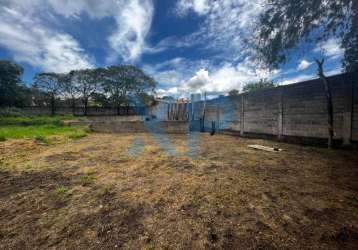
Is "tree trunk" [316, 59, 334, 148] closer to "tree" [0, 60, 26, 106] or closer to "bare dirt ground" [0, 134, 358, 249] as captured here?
"bare dirt ground" [0, 134, 358, 249]

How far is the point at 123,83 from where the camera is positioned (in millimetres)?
21609

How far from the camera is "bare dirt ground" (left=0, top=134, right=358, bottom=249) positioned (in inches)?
57.6

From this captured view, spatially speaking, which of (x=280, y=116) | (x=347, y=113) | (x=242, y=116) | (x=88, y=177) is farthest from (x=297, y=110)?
(x=88, y=177)

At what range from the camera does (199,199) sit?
215 cm

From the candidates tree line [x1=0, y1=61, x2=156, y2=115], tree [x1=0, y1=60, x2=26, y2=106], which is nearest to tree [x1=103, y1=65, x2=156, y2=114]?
A: tree line [x1=0, y1=61, x2=156, y2=115]

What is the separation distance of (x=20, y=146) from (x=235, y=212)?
6534mm

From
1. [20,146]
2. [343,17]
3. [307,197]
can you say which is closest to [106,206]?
[307,197]

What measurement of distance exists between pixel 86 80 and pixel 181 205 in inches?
899

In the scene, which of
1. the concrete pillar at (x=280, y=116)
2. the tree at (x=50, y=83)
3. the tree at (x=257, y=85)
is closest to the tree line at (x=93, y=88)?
the tree at (x=50, y=83)

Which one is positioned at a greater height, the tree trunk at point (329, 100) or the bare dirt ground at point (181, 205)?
the tree trunk at point (329, 100)

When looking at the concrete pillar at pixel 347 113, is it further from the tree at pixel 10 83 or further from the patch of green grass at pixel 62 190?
the tree at pixel 10 83

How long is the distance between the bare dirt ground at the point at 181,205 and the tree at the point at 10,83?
18678mm

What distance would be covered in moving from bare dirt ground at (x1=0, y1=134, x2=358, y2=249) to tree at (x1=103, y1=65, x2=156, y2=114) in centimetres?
1899

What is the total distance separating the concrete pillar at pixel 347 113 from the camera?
14.8ft
